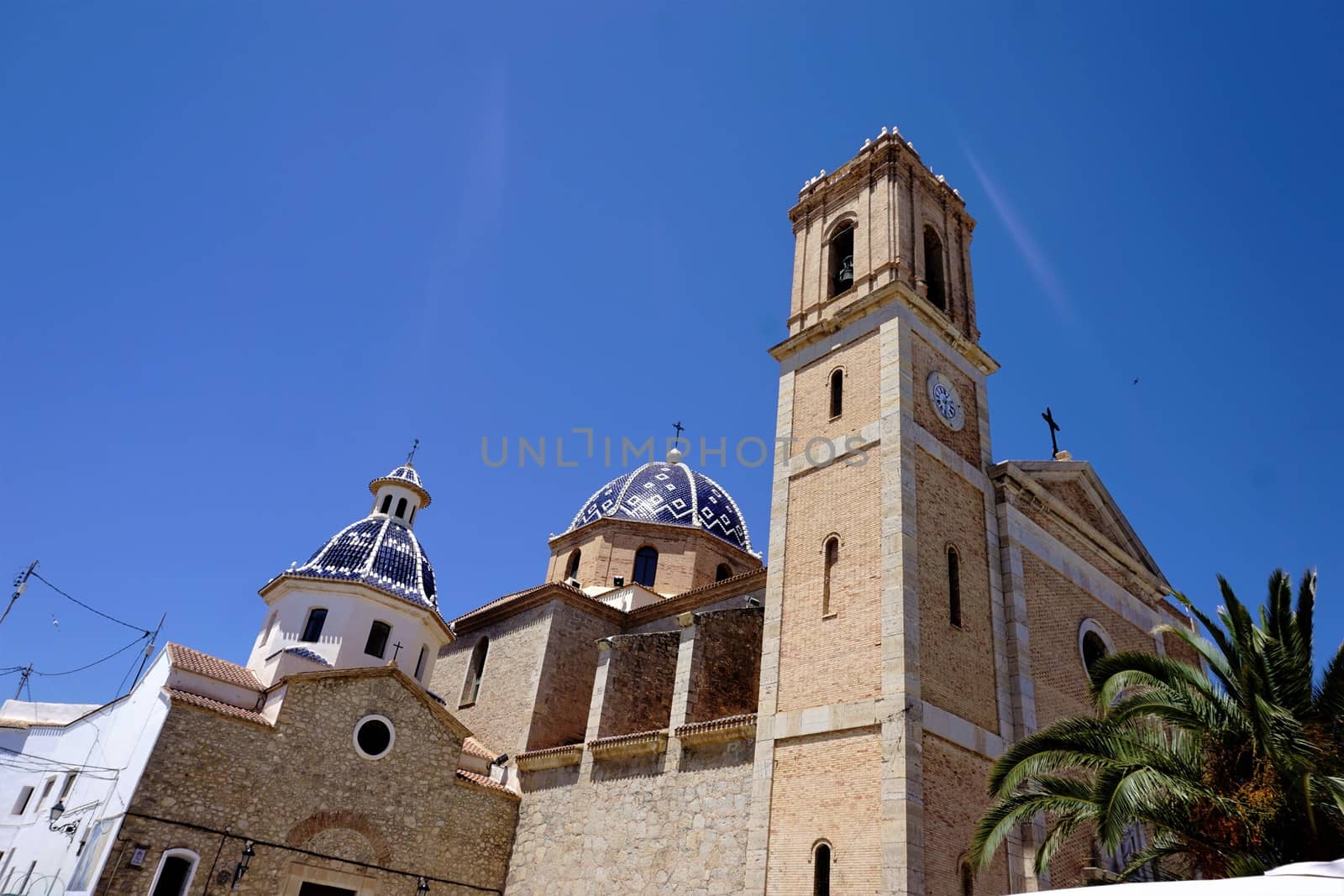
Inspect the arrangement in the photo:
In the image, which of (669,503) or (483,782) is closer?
(483,782)

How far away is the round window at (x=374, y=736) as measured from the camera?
1596 cm

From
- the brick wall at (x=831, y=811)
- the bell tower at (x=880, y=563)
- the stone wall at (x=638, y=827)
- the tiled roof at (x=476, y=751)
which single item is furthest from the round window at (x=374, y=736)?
the brick wall at (x=831, y=811)

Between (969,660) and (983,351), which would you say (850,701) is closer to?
(969,660)

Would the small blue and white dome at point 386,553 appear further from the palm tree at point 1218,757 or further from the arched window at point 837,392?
the palm tree at point 1218,757

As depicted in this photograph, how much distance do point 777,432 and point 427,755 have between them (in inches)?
344

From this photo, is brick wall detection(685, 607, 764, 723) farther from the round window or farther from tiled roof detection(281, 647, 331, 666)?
tiled roof detection(281, 647, 331, 666)

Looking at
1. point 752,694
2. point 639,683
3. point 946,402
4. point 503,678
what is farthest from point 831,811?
point 503,678

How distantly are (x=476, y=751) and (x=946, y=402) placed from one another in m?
11.4

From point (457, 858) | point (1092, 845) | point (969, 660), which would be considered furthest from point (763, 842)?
point (457, 858)

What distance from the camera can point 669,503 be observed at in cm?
2622

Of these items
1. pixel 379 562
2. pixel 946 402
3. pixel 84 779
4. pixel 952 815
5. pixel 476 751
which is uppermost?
pixel 946 402

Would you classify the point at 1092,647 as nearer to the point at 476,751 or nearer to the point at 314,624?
the point at 476,751

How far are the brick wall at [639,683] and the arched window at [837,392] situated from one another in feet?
18.0

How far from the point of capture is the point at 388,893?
1538 centimetres
